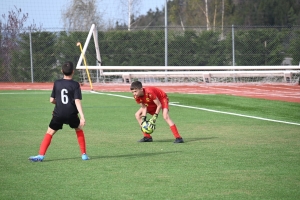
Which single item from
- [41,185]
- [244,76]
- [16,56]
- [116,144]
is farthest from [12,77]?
[41,185]

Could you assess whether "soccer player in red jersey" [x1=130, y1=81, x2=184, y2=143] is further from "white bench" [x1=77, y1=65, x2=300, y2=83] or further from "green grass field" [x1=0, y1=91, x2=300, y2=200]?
"white bench" [x1=77, y1=65, x2=300, y2=83]

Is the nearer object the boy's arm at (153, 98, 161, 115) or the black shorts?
the black shorts

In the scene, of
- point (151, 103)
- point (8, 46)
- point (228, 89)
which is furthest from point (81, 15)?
point (151, 103)

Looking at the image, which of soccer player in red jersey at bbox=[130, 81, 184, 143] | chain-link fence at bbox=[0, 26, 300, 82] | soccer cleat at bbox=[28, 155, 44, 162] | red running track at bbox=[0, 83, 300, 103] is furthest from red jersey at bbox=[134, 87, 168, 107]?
chain-link fence at bbox=[0, 26, 300, 82]

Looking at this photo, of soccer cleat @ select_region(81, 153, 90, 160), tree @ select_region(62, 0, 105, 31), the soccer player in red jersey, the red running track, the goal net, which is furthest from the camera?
tree @ select_region(62, 0, 105, 31)

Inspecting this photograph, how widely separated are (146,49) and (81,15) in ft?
25.8

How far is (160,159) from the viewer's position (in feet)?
30.5

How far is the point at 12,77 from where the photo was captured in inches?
1220

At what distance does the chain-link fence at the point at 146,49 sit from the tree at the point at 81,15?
585 centimetres

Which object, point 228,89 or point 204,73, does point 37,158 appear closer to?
point 228,89

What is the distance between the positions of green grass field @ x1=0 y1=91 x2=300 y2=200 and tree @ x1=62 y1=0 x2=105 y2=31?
20.8 m

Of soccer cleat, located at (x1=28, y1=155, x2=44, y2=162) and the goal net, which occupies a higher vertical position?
the goal net

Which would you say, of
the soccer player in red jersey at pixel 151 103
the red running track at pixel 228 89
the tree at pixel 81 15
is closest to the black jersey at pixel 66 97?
the soccer player in red jersey at pixel 151 103

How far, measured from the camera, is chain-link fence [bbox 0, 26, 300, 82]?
30922mm
